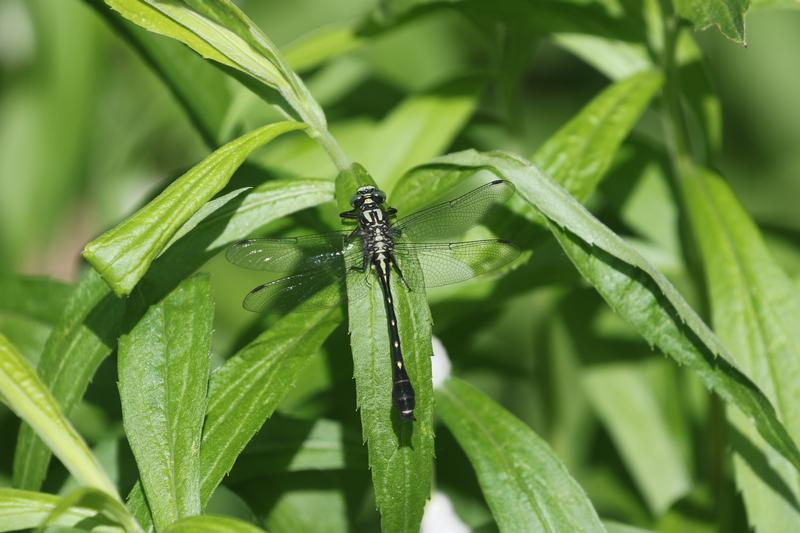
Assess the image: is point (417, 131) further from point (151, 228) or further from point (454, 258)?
point (151, 228)

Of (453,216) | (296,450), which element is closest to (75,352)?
(296,450)

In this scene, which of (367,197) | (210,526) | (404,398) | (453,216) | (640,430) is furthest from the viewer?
(640,430)

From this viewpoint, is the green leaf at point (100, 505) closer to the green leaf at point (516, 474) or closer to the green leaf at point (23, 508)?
the green leaf at point (23, 508)

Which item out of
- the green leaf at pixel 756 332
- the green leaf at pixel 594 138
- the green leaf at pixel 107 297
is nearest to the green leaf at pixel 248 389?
the green leaf at pixel 107 297

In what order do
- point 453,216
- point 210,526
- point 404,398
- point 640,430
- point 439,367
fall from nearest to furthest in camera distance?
point 210,526
point 404,398
point 439,367
point 453,216
point 640,430

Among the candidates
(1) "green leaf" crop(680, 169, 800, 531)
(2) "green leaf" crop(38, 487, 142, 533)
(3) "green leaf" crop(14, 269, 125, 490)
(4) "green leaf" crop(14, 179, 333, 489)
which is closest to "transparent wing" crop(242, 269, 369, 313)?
(4) "green leaf" crop(14, 179, 333, 489)

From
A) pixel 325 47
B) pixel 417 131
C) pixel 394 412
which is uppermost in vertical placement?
pixel 325 47

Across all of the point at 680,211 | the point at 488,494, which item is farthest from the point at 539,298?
the point at 488,494

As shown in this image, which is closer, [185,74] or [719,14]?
[719,14]
